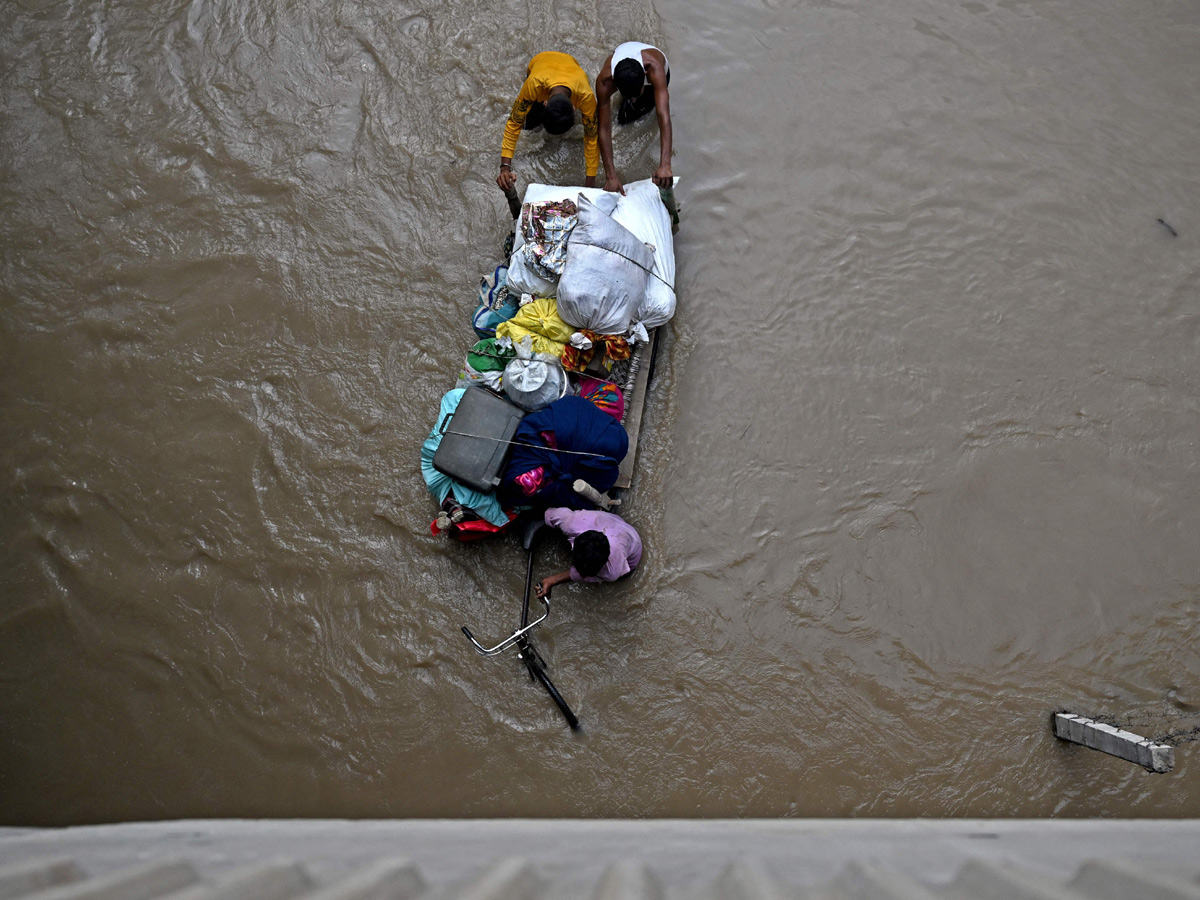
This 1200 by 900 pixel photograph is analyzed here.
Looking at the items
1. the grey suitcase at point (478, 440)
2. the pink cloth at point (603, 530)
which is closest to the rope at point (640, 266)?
the grey suitcase at point (478, 440)

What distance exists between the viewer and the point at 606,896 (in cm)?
193

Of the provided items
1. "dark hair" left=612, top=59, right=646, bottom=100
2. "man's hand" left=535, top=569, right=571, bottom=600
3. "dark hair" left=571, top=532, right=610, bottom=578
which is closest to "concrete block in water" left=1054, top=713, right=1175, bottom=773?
"dark hair" left=571, top=532, right=610, bottom=578

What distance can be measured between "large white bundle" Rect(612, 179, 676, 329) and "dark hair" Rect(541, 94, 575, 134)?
1.39 feet

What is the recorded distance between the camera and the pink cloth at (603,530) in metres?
3.03

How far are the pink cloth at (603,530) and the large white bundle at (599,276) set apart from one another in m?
0.80

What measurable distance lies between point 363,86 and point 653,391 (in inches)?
92.6

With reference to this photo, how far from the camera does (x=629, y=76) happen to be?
3.46 metres

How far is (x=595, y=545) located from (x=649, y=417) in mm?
865

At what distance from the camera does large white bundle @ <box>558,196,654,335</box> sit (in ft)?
10.1

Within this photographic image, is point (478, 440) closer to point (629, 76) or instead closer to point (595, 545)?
point (595, 545)

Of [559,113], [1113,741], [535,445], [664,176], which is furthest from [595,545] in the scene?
[1113,741]

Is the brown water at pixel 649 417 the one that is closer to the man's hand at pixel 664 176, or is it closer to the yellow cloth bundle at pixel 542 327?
the man's hand at pixel 664 176

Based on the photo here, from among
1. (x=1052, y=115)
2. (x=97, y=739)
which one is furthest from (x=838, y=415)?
(x=97, y=739)

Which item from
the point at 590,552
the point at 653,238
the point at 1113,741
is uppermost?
the point at 653,238
